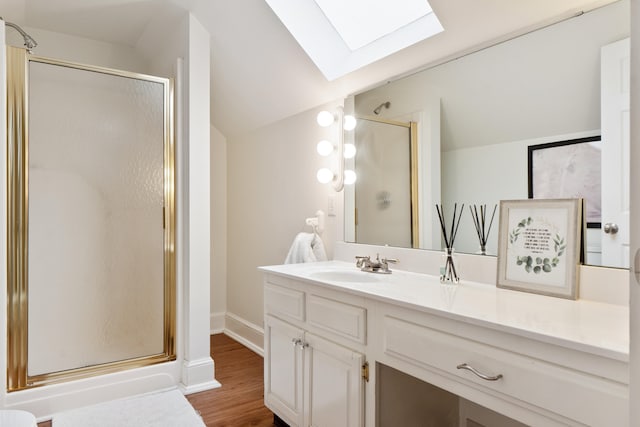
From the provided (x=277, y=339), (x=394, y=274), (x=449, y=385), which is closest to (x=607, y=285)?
(x=449, y=385)

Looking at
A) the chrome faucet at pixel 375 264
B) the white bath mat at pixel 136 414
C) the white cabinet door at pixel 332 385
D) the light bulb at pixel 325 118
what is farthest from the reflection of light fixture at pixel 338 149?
the white bath mat at pixel 136 414

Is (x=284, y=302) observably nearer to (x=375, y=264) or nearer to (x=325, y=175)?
(x=375, y=264)

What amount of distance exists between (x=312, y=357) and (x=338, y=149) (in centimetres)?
122

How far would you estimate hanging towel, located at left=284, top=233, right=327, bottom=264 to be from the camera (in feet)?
7.91

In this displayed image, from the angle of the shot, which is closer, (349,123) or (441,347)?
(441,347)

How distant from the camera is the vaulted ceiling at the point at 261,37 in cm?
158

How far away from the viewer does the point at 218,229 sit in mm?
3732

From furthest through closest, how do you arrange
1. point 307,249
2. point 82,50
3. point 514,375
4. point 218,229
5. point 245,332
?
A: 1. point 218,229
2. point 245,332
3. point 82,50
4. point 307,249
5. point 514,375

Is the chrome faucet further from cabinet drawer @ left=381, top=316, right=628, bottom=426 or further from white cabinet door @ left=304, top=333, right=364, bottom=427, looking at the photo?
cabinet drawer @ left=381, top=316, right=628, bottom=426

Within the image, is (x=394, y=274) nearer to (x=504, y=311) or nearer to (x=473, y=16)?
(x=504, y=311)

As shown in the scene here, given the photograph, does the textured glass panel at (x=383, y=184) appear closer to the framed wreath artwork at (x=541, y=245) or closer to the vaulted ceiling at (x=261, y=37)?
the vaulted ceiling at (x=261, y=37)

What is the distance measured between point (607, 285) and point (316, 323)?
106 cm

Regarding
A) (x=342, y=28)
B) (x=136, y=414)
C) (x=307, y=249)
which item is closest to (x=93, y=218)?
(x=136, y=414)

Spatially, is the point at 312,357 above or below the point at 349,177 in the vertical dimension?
below
